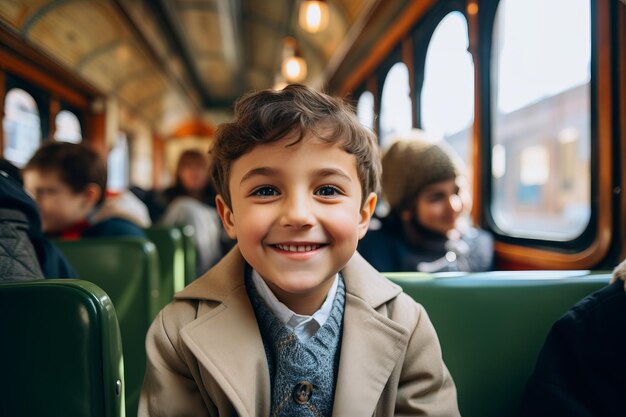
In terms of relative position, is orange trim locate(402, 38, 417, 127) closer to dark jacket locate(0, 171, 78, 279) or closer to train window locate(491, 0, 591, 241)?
train window locate(491, 0, 591, 241)

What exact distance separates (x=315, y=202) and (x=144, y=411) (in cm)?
52

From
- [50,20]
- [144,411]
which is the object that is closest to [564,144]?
[144,411]

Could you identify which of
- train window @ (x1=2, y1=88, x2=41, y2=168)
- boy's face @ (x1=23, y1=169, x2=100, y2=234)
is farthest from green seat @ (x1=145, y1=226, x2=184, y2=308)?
train window @ (x1=2, y1=88, x2=41, y2=168)

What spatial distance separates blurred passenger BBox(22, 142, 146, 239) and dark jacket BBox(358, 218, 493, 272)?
113 centimetres

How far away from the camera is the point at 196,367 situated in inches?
36.9

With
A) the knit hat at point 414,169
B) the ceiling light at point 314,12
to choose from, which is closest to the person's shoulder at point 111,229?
the knit hat at point 414,169

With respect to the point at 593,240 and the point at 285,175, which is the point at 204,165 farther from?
the point at 285,175

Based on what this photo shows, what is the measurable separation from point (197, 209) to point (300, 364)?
9.39 ft

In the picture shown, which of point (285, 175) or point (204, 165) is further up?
point (204, 165)

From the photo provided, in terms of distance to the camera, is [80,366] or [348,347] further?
[348,347]

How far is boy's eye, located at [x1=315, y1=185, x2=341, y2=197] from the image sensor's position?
0.91m

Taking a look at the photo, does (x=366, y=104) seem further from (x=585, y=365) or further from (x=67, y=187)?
(x=585, y=365)

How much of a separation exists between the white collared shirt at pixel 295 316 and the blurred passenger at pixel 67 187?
54.6 inches

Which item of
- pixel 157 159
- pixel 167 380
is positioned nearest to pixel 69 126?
pixel 167 380
